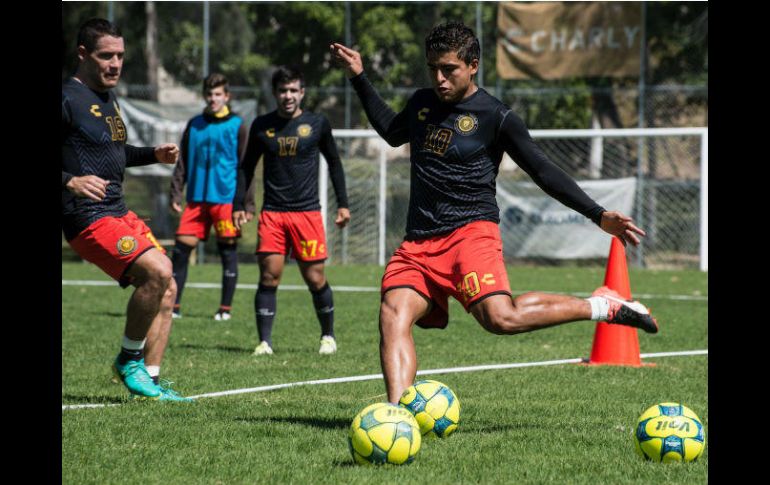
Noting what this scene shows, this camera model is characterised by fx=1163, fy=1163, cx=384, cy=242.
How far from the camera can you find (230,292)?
40.9 feet

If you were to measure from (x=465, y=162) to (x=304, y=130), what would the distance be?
3.74 meters

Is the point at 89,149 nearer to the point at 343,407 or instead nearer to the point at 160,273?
the point at 160,273

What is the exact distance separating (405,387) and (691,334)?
572cm

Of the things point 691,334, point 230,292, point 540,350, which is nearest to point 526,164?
point 540,350

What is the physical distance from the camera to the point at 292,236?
32.1 ft

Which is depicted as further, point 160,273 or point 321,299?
point 321,299

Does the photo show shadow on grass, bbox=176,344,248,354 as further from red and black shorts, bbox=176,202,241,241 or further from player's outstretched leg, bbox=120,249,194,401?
player's outstretched leg, bbox=120,249,194,401

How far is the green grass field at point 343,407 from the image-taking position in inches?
204

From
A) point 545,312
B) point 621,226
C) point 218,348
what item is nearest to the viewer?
point 621,226

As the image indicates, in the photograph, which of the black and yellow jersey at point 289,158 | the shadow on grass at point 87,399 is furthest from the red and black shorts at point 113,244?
the black and yellow jersey at point 289,158

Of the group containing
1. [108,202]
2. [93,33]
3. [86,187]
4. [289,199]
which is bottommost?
[289,199]

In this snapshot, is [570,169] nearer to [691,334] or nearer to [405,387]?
[691,334]

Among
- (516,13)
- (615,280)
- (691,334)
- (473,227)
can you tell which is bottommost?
(691,334)

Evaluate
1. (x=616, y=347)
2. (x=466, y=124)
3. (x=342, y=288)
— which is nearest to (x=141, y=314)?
(x=466, y=124)
